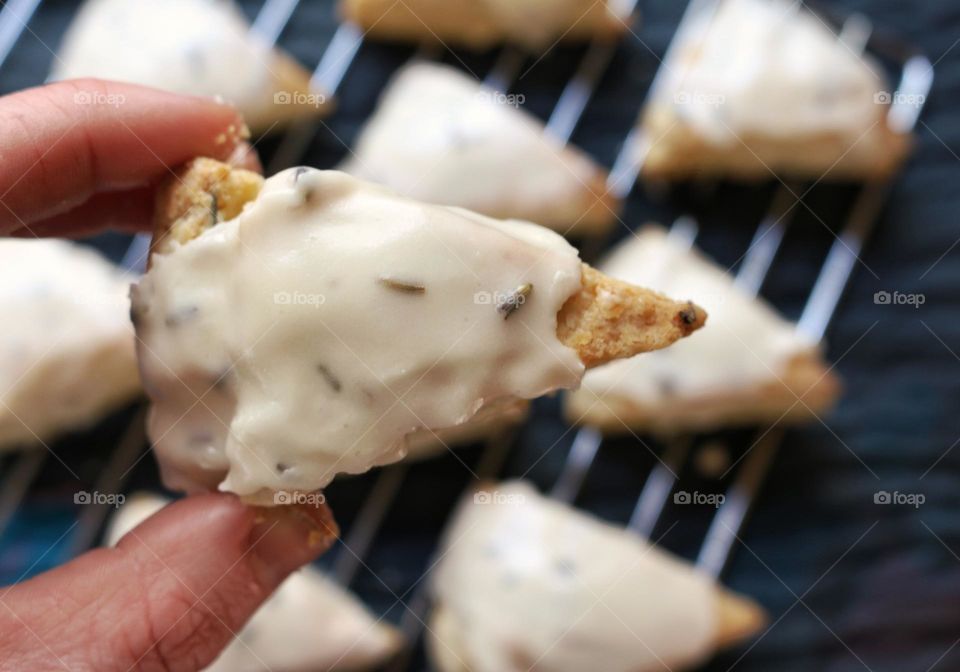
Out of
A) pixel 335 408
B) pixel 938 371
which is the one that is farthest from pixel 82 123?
pixel 938 371

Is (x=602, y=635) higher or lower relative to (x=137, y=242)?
lower

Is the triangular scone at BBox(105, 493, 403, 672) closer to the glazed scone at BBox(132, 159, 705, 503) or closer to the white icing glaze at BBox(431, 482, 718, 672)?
the white icing glaze at BBox(431, 482, 718, 672)

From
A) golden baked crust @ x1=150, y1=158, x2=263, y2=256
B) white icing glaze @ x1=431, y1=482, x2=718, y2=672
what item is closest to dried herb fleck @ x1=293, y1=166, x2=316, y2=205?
golden baked crust @ x1=150, y1=158, x2=263, y2=256

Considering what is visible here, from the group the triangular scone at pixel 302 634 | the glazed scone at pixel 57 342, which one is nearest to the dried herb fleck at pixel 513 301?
the triangular scone at pixel 302 634

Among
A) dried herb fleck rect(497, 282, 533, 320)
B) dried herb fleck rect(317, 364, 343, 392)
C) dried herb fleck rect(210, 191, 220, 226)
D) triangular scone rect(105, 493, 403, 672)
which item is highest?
dried herb fleck rect(210, 191, 220, 226)

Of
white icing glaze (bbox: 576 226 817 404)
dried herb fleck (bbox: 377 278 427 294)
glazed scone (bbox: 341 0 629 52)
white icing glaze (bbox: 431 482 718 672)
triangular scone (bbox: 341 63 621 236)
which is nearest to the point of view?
dried herb fleck (bbox: 377 278 427 294)

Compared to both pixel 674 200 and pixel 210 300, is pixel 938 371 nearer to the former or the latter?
pixel 674 200

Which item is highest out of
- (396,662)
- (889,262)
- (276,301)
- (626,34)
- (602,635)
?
(276,301)
